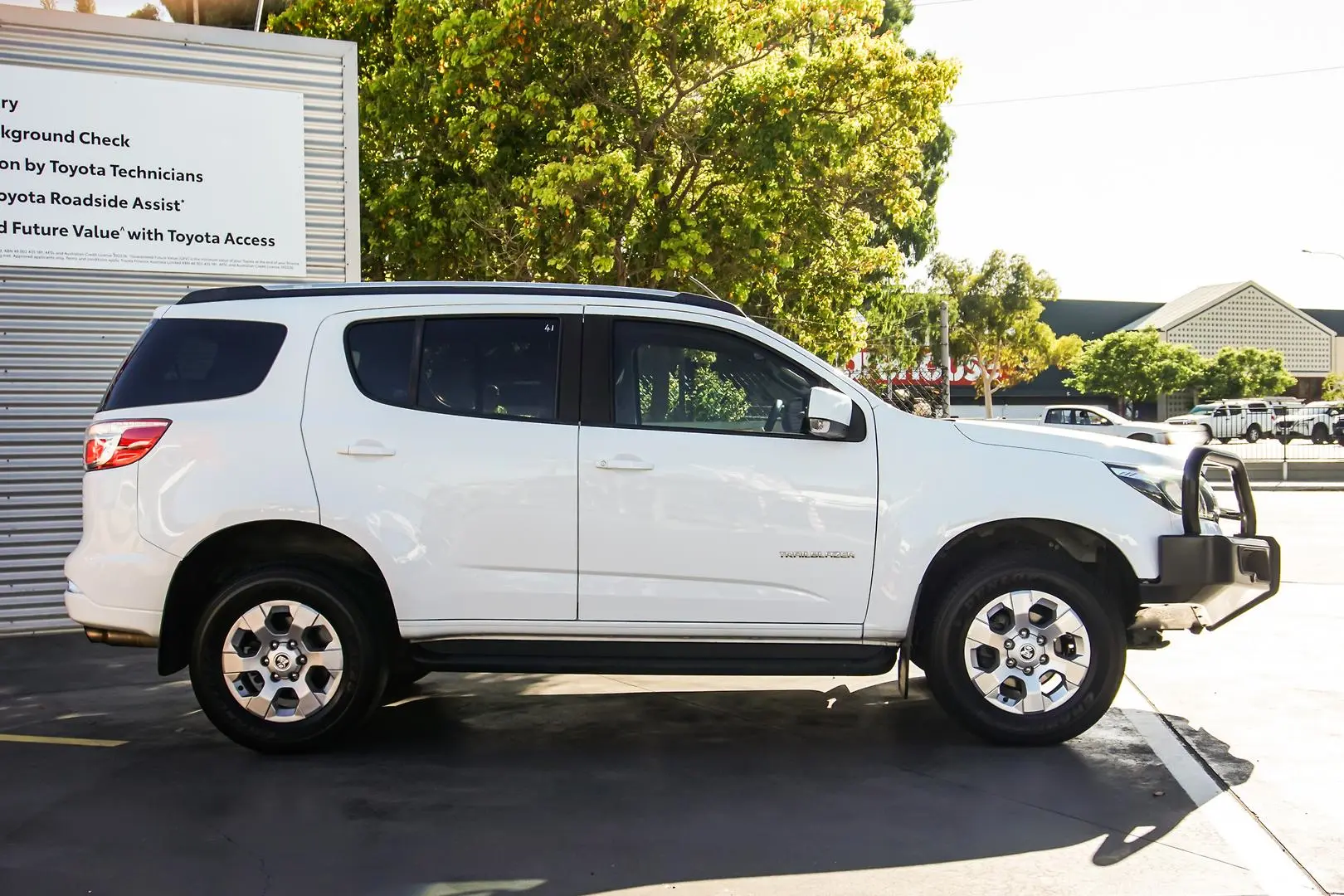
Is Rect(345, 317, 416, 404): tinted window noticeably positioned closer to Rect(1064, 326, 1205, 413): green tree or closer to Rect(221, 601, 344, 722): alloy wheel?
Rect(221, 601, 344, 722): alloy wheel

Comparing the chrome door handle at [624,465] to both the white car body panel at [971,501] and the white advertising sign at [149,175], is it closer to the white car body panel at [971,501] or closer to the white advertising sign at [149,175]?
the white car body panel at [971,501]

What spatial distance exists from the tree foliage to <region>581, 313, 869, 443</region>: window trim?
73.2 meters

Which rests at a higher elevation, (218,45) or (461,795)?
(218,45)

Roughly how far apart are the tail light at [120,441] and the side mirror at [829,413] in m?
2.84

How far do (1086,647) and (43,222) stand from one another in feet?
24.4

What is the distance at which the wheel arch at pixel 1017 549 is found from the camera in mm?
5812

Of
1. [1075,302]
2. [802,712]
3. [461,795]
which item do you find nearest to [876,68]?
[802,712]

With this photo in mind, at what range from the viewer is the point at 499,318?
5992 mm

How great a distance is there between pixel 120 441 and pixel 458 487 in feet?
5.04

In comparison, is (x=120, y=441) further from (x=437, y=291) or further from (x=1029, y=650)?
(x=1029, y=650)

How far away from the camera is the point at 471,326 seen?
598 cm

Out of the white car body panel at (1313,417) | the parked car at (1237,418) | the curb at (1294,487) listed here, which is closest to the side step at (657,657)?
the curb at (1294,487)

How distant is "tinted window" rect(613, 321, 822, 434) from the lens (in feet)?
19.1

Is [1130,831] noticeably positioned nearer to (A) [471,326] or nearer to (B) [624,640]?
(B) [624,640]
